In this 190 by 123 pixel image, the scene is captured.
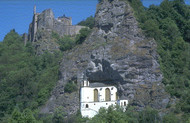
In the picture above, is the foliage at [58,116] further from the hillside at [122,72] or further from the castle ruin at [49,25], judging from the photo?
the castle ruin at [49,25]

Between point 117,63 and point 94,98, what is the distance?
21.2 feet

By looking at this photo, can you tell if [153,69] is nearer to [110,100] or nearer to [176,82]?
[176,82]

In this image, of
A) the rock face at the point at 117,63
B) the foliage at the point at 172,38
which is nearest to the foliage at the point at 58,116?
the rock face at the point at 117,63

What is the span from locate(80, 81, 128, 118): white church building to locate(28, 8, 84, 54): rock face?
2576 cm

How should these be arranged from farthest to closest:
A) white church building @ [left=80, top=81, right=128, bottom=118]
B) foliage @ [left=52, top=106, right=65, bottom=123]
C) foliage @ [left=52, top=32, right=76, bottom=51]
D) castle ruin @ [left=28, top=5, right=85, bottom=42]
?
1. castle ruin @ [left=28, top=5, right=85, bottom=42]
2. foliage @ [left=52, top=32, right=76, bottom=51]
3. white church building @ [left=80, top=81, right=128, bottom=118]
4. foliage @ [left=52, top=106, right=65, bottom=123]

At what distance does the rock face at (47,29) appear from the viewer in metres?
88.4

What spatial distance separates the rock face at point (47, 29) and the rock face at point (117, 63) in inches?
760

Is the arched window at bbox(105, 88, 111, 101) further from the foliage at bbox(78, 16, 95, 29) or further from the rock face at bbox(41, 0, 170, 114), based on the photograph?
the foliage at bbox(78, 16, 95, 29)

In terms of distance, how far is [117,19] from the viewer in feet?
224

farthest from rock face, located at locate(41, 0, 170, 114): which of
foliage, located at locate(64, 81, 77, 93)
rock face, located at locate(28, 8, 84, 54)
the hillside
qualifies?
rock face, located at locate(28, 8, 84, 54)

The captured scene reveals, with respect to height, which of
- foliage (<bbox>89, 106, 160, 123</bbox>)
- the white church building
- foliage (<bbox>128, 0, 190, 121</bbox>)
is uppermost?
foliage (<bbox>128, 0, 190, 121</bbox>)

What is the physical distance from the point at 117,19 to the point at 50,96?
1625 cm

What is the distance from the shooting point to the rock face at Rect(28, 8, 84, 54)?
8844cm

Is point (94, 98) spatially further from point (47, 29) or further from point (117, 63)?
point (47, 29)
